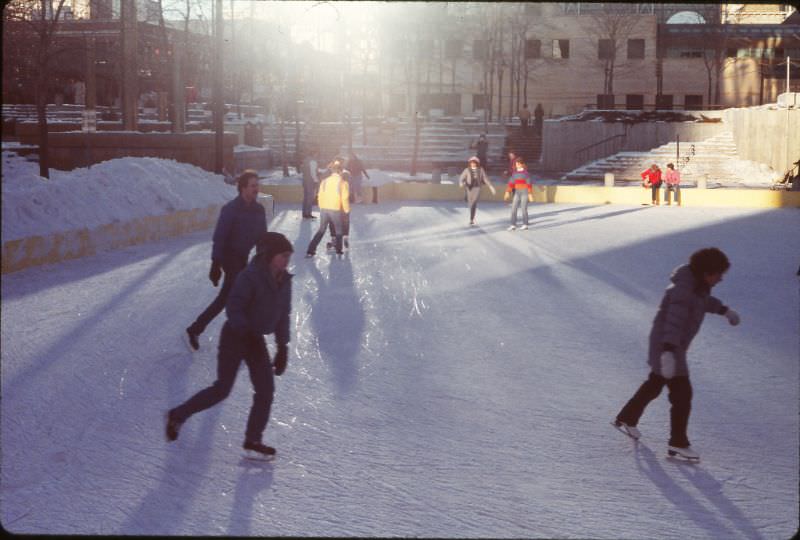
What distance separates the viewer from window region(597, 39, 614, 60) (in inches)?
1962

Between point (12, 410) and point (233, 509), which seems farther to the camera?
point (12, 410)

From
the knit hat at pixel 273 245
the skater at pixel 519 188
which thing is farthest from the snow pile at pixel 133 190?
the skater at pixel 519 188

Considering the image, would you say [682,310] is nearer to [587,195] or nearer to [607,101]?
[587,195]

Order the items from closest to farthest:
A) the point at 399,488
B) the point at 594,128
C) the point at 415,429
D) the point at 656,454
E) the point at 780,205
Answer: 1. the point at 399,488
2. the point at 656,454
3. the point at 415,429
4. the point at 780,205
5. the point at 594,128

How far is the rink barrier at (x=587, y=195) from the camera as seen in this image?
25.8 metres

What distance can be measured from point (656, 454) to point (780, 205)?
22119 millimetres

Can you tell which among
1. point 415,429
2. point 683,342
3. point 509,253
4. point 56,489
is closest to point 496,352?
point 415,429

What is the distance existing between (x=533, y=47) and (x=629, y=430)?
163 feet

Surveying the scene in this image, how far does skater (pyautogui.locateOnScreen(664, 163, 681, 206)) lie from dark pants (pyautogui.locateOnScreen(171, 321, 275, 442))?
21955mm

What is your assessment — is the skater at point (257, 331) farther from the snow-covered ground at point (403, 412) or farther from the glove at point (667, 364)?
the glove at point (667, 364)

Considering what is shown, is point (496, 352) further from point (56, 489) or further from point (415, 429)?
point (56, 489)

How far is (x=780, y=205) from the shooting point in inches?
1014

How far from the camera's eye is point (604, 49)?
51312 mm

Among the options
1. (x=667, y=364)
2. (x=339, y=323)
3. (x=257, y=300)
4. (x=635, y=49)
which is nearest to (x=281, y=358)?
(x=257, y=300)
